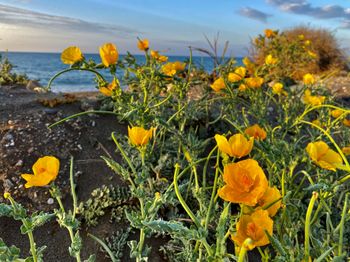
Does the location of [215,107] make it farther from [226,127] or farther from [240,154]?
[240,154]

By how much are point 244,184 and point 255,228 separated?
11cm

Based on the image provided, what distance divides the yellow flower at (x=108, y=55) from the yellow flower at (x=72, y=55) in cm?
11

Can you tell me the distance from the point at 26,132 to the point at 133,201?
930mm

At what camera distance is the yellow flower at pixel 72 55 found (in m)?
1.85

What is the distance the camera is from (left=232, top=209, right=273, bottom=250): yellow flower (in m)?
0.99

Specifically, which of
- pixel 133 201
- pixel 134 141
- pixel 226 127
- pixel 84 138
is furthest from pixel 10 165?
pixel 226 127

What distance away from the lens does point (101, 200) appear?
218 centimetres

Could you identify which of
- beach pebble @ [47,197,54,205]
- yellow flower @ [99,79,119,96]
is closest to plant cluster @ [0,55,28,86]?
beach pebble @ [47,197,54,205]

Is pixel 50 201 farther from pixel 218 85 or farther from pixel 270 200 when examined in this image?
pixel 270 200

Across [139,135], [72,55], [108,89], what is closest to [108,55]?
[72,55]

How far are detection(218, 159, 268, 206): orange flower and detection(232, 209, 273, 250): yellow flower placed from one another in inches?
1.5

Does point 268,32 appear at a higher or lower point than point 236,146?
higher

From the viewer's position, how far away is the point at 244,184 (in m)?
1.03

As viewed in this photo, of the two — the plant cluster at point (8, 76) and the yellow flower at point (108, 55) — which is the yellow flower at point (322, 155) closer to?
the yellow flower at point (108, 55)
